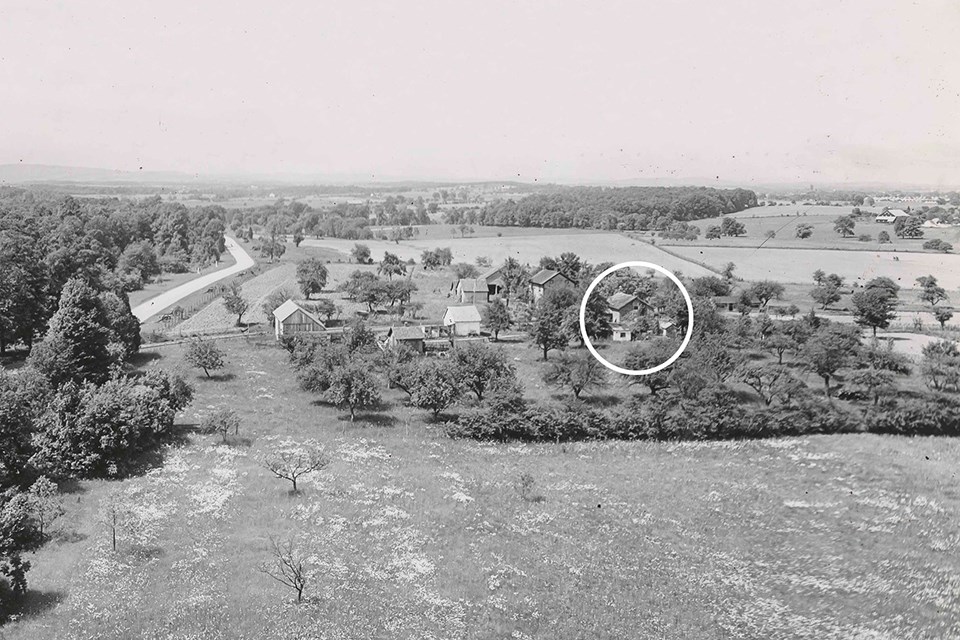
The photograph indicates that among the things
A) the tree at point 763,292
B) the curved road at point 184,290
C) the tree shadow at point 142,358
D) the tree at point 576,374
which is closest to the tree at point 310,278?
the curved road at point 184,290

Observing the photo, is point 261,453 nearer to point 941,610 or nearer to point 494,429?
point 494,429

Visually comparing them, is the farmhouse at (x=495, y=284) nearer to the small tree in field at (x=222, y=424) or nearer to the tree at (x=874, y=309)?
the tree at (x=874, y=309)

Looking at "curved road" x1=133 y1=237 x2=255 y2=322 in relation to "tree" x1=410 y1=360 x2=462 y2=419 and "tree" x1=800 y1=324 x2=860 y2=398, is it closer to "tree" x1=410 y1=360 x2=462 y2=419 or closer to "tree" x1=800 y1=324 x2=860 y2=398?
"tree" x1=410 y1=360 x2=462 y2=419

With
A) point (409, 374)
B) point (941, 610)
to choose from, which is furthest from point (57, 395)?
point (941, 610)

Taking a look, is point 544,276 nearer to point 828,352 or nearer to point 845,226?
point 828,352

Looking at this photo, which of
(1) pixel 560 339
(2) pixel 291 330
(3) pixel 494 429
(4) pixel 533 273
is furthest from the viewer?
(4) pixel 533 273

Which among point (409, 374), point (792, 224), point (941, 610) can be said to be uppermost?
point (792, 224)
